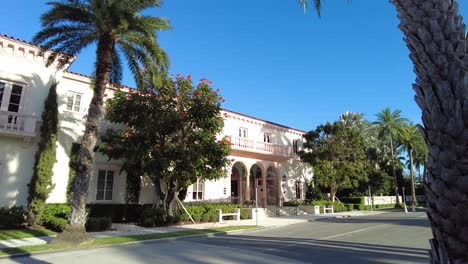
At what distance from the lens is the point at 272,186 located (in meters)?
32.0

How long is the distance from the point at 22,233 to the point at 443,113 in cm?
1613

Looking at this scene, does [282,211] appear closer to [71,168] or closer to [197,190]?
[197,190]

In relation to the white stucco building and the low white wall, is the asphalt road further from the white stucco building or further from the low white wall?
the low white wall

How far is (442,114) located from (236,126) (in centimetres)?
2618

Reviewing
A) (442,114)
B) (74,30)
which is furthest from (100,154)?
(442,114)

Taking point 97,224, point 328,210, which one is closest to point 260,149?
point 328,210

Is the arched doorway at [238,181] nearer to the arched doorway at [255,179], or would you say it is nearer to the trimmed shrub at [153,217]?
the arched doorway at [255,179]

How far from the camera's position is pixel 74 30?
1366 cm

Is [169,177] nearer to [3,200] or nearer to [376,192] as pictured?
[3,200]

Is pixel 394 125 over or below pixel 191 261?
over

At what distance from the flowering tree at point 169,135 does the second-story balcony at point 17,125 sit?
3514mm

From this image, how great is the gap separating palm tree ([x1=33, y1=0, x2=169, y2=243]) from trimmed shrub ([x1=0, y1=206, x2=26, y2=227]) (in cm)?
508

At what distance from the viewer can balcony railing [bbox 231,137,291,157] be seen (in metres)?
27.0

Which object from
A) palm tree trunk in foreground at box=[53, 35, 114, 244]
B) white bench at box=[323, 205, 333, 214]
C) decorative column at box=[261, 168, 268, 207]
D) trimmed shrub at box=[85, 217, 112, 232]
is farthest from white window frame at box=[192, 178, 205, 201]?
white bench at box=[323, 205, 333, 214]
